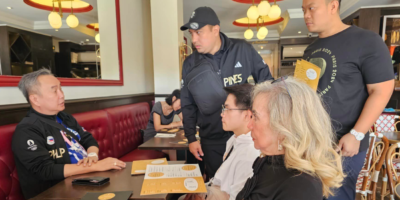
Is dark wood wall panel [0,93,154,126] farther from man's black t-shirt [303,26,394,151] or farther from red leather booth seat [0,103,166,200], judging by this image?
man's black t-shirt [303,26,394,151]

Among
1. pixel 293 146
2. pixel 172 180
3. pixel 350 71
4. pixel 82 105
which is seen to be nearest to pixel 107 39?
pixel 82 105

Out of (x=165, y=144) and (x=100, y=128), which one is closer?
(x=165, y=144)

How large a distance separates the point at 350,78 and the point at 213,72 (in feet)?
2.86

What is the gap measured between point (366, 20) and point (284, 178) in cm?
659

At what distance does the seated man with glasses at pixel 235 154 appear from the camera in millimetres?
1259

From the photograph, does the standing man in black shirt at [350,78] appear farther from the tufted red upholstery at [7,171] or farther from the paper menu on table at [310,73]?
the tufted red upholstery at [7,171]

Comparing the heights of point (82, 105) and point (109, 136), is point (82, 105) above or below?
above

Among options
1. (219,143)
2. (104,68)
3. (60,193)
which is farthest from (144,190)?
(104,68)

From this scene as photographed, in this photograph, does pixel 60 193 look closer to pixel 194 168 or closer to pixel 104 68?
pixel 194 168

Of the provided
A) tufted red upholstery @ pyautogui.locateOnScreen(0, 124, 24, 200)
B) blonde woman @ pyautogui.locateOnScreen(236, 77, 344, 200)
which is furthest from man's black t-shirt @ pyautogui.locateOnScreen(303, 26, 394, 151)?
tufted red upholstery @ pyautogui.locateOnScreen(0, 124, 24, 200)

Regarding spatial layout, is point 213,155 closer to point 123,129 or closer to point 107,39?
point 123,129

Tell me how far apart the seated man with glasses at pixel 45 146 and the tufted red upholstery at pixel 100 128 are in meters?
0.69

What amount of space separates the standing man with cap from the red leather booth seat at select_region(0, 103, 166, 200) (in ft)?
4.16

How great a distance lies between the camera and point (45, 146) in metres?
1.42
